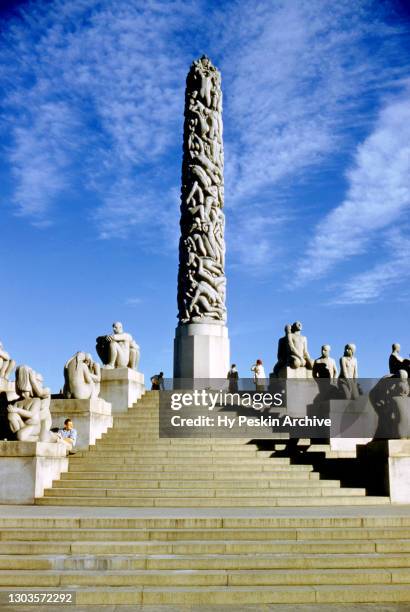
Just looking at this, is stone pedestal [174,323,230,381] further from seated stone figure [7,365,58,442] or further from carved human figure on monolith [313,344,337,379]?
seated stone figure [7,365,58,442]

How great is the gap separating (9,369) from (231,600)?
12291 mm

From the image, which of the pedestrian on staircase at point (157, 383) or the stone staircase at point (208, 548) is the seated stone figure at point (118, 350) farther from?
the stone staircase at point (208, 548)

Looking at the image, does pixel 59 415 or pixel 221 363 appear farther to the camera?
pixel 221 363

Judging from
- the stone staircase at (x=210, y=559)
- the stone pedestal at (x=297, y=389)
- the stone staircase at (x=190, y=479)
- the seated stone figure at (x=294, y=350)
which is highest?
the seated stone figure at (x=294, y=350)

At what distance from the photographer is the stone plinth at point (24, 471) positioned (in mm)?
11219

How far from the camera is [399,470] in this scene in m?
11.4

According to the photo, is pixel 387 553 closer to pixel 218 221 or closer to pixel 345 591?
pixel 345 591

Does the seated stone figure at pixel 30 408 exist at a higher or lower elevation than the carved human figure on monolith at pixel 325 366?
lower

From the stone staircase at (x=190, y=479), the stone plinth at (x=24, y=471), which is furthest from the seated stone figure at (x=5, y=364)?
the stone plinth at (x=24, y=471)

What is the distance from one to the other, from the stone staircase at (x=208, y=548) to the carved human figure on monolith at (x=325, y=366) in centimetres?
524

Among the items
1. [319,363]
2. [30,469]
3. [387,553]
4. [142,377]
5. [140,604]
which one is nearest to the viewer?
[140,604]

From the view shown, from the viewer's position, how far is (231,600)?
6488 millimetres

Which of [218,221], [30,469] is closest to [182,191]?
[218,221]

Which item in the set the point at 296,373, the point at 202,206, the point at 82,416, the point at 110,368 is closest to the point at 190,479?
the point at 82,416
